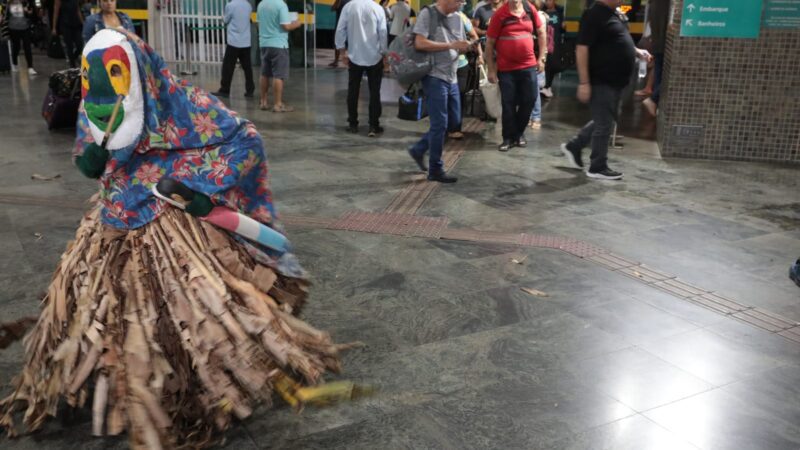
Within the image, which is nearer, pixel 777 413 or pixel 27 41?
pixel 777 413

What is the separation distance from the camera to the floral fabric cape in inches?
114

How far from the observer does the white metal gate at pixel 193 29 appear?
1678 centimetres

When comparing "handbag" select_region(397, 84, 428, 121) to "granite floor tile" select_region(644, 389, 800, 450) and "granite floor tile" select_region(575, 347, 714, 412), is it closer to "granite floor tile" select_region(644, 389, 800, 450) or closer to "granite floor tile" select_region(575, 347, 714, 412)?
"granite floor tile" select_region(575, 347, 714, 412)

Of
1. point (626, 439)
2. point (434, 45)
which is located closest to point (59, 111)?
point (434, 45)

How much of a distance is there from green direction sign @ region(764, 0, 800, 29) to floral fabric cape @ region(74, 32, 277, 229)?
6.53 metres

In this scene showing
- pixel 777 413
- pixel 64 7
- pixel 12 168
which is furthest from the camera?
pixel 64 7

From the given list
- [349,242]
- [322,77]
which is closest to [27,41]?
[322,77]

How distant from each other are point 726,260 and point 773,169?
3.31m

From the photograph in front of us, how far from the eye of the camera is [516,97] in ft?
27.4

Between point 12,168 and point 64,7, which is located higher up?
point 64,7

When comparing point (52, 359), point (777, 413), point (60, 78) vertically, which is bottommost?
point (777, 413)

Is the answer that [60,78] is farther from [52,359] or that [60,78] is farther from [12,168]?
[52,359]

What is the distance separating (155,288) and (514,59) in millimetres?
5758

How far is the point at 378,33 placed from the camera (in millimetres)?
9148
